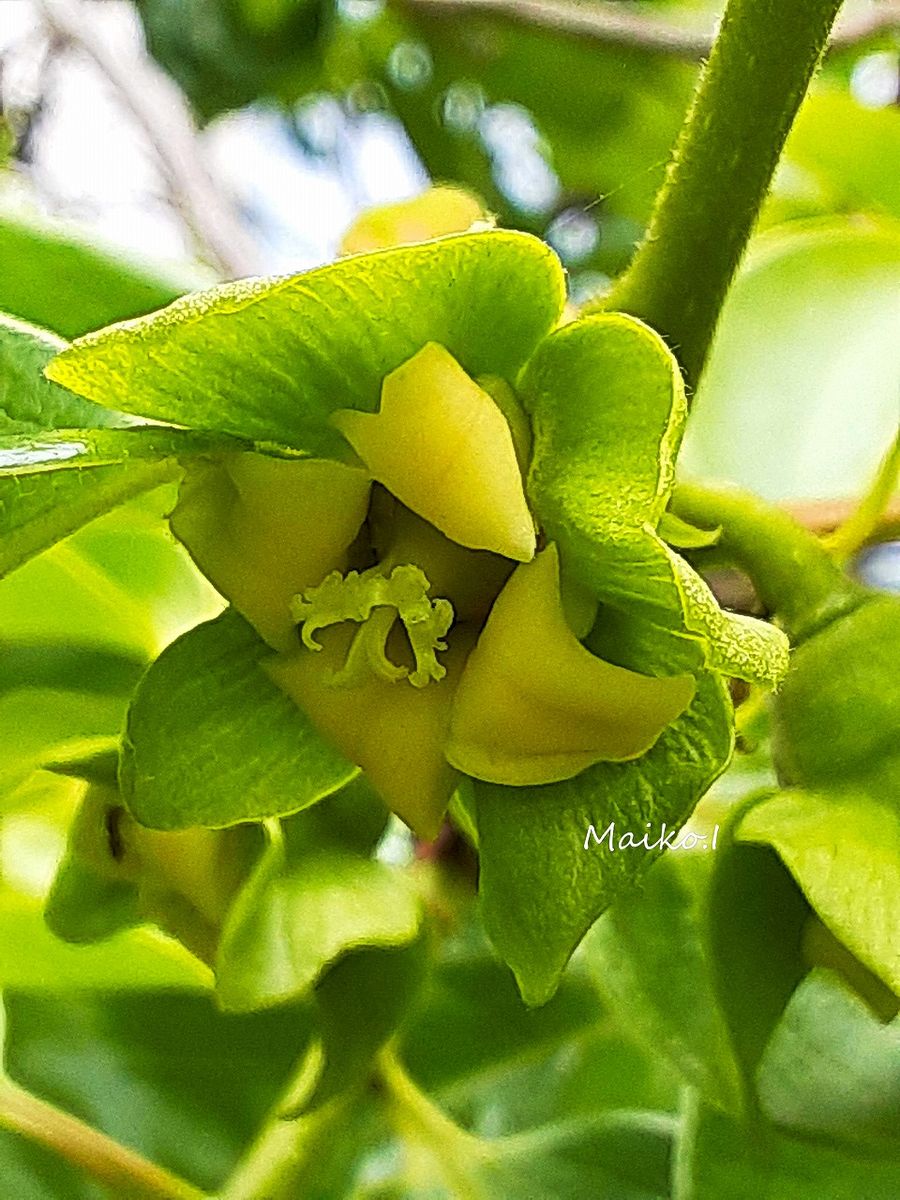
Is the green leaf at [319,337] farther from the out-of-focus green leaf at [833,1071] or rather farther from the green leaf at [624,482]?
the out-of-focus green leaf at [833,1071]

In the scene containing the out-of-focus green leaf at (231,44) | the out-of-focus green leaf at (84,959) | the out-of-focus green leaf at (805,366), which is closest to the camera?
the out-of-focus green leaf at (84,959)

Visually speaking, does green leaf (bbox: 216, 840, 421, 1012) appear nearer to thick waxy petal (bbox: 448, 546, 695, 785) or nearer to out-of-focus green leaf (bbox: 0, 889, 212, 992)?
thick waxy petal (bbox: 448, 546, 695, 785)

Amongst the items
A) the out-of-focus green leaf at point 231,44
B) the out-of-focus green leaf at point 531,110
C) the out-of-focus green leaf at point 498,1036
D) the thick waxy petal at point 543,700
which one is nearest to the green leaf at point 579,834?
the thick waxy petal at point 543,700

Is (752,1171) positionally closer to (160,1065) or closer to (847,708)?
(847,708)

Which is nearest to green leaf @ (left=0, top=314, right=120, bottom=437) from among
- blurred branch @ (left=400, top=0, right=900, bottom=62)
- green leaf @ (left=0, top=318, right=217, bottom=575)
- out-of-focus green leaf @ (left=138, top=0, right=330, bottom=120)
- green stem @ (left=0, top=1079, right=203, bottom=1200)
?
green leaf @ (left=0, top=318, right=217, bottom=575)

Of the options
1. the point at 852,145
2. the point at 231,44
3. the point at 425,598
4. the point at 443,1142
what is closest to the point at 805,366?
the point at 852,145

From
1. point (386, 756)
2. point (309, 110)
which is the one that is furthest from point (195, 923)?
point (309, 110)

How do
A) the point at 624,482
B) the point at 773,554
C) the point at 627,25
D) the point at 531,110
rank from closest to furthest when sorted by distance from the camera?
the point at 624,482
the point at 773,554
the point at 627,25
the point at 531,110
